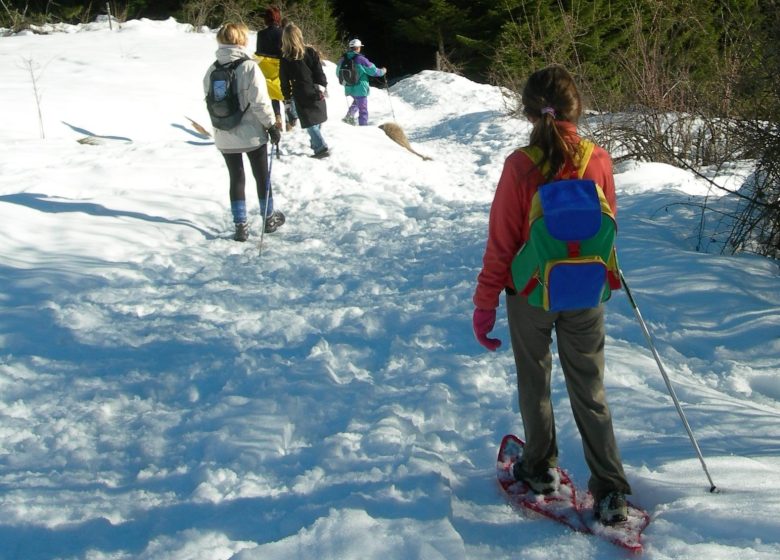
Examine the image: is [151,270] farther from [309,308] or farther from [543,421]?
[543,421]

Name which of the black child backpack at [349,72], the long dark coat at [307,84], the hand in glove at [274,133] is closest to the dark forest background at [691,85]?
the black child backpack at [349,72]

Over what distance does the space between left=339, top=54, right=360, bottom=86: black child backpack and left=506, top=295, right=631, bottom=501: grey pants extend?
11194mm

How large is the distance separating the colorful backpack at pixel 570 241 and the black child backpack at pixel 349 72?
11245mm

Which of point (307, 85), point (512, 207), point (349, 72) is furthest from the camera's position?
point (349, 72)

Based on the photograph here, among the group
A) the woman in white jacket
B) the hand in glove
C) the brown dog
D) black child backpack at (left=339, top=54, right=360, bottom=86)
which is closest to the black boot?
the woman in white jacket

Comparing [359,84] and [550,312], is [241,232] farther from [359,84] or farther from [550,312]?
[359,84]

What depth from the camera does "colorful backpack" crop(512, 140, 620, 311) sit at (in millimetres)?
2420

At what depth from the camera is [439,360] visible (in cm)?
437

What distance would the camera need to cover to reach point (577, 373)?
2.65 metres

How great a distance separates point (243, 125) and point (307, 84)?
3060 millimetres

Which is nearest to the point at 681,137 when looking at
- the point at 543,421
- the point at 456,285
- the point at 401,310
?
the point at 456,285

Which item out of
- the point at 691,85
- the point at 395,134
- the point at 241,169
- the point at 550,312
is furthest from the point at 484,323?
the point at 395,134

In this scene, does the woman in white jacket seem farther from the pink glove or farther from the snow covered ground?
the pink glove

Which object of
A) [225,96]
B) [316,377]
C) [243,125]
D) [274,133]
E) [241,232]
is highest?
[225,96]
